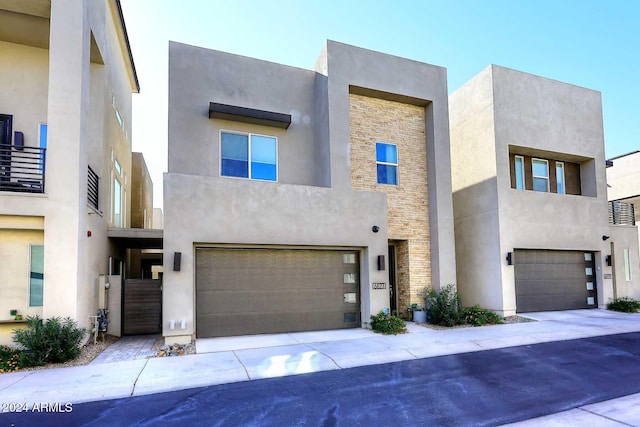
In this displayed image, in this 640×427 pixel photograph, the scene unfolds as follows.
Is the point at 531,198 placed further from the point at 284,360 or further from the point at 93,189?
the point at 93,189

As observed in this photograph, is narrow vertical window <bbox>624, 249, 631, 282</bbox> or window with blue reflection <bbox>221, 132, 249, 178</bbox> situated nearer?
window with blue reflection <bbox>221, 132, 249, 178</bbox>

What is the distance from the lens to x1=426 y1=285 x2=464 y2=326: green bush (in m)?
11.2

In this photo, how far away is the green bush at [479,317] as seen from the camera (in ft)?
37.6

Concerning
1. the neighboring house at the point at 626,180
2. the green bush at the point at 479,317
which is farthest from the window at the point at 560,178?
the green bush at the point at 479,317

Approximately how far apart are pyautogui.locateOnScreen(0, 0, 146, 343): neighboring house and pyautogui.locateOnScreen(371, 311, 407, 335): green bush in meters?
6.75

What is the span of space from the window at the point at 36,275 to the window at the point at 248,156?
15.6ft

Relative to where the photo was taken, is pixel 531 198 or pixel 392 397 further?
pixel 531 198

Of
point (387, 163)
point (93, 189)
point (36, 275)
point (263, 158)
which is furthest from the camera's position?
point (387, 163)

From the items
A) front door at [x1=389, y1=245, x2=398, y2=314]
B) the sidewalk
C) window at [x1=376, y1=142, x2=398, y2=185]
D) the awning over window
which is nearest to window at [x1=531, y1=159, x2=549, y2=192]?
the sidewalk

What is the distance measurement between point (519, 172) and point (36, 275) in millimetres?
14974

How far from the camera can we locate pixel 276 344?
8.92 m

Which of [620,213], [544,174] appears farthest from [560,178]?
[620,213]

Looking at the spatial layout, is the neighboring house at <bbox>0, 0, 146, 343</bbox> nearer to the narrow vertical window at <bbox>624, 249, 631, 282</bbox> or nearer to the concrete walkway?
the concrete walkway

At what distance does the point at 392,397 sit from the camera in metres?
5.68
